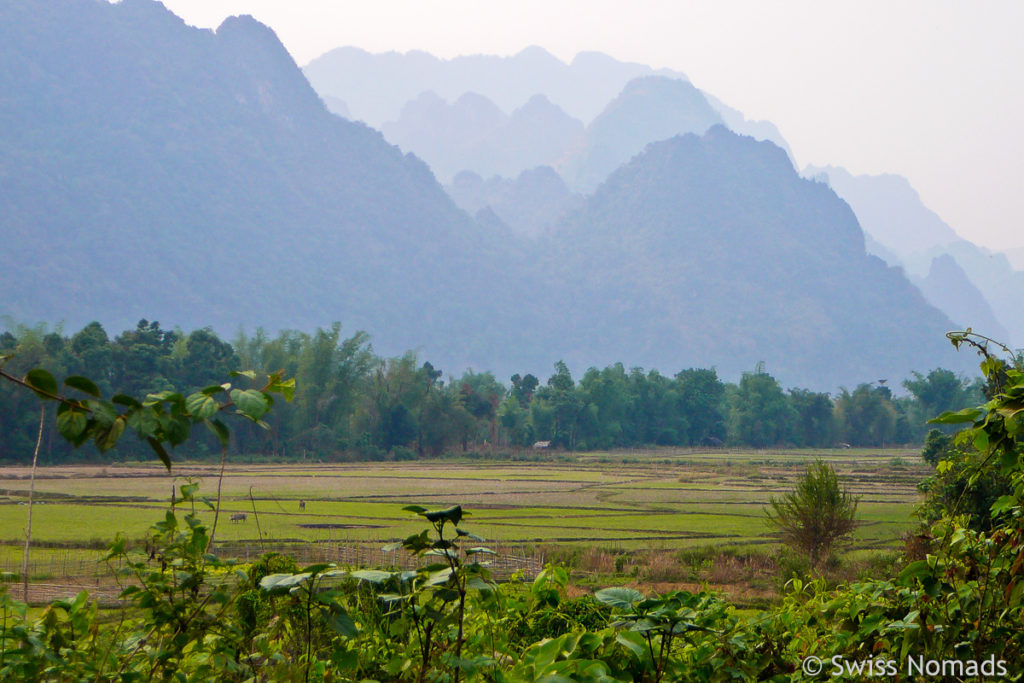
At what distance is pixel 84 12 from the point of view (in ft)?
635

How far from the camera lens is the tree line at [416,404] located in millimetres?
54844

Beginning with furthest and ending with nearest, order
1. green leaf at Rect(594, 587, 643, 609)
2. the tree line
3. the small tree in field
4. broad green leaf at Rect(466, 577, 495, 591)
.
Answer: the tree line, the small tree in field, broad green leaf at Rect(466, 577, 495, 591), green leaf at Rect(594, 587, 643, 609)

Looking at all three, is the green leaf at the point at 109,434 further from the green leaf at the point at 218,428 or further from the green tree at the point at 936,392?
the green tree at the point at 936,392

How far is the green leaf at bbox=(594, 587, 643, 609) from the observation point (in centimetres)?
180

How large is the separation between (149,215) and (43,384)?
187 m

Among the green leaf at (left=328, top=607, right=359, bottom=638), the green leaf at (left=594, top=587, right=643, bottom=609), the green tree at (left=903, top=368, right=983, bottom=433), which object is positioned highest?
the green tree at (left=903, top=368, right=983, bottom=433)

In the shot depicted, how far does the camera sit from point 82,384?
1.46m

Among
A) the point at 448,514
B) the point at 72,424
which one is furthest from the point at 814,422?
the point at 72,424

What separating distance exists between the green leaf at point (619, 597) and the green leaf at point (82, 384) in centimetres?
107

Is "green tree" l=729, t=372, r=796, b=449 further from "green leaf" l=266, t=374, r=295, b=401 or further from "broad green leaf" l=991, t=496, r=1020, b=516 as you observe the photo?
"green leaf" l=266, t=374, r=295, b=401

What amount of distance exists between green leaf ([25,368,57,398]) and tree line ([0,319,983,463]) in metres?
36.7

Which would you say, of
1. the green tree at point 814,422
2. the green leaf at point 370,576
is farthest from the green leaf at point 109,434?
the green tree at point 814,422

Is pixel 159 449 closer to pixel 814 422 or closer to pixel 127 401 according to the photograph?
pixel 127 401

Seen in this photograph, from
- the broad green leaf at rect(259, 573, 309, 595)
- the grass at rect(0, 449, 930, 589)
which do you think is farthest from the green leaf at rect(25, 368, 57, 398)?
the grass at rect(0, 449, 930, 589)
